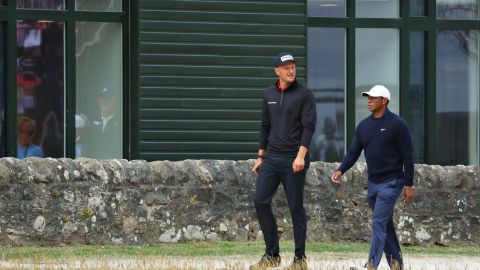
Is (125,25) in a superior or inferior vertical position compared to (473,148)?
superior

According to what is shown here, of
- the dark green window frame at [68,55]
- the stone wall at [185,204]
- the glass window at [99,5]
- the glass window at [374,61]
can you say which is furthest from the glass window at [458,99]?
the glass window at [99,5]

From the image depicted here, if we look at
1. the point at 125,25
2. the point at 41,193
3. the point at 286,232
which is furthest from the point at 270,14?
the point at 41,193

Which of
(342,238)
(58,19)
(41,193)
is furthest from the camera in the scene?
(58,19)

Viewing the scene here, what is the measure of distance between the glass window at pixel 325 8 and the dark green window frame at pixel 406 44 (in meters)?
0.06

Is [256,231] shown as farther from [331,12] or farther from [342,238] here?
[331,12]

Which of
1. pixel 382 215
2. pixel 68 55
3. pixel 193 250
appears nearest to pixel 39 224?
pixel 193 250

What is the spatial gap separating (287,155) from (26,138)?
20.7ft

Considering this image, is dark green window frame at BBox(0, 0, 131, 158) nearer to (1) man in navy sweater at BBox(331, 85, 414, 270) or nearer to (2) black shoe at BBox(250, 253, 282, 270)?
(2) black shoe at BBox(250, 253, 282, 270)

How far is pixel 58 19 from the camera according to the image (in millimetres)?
19000

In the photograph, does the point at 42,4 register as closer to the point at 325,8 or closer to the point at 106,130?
the point at 106,130

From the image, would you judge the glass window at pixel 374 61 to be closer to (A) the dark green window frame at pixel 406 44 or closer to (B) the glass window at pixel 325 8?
(A) the dark green window frame at pixel 406 44

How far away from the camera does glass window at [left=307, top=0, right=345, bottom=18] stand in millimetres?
20031

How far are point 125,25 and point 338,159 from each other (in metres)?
3.57

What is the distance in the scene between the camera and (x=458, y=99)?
2108 centimetres
